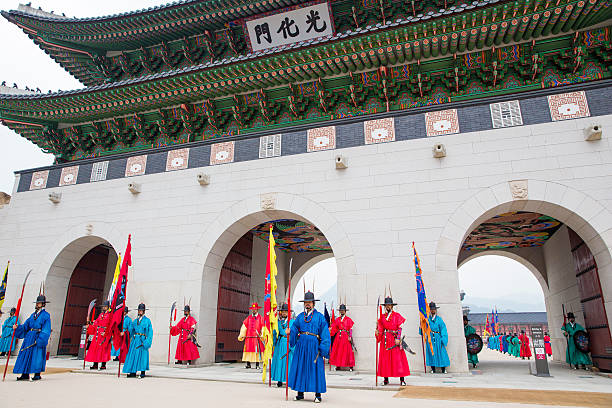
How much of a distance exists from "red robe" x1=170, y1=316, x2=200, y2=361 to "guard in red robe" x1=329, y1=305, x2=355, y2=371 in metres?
3.16

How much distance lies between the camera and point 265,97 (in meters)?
10.9

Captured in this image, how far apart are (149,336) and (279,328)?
8.62 ft

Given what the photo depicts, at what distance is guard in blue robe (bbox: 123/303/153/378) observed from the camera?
7.40 m

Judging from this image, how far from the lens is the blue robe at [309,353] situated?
5145 millimetres

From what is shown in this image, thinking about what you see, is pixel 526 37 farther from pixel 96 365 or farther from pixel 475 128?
pixel 96 365

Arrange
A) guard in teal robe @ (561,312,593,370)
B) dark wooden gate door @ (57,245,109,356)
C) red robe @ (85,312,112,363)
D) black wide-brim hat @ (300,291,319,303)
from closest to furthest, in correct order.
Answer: black wide-brim hat @ (300,291,319,303)
red robe @ (85,312,112,363)
guard in teal robe @ (561,312,593,370)
dark wooden gate door @ (57,245,109,356)

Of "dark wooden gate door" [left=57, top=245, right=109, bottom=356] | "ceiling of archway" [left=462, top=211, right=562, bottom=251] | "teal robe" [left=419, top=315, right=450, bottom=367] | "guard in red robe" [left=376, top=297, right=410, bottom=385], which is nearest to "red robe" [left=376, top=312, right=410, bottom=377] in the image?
"guard in red robe" [left=376, top=297, right=410, bottom=385]

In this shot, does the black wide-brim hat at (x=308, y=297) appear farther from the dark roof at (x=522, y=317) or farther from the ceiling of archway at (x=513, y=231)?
the dark roof at (x=522, y=317)

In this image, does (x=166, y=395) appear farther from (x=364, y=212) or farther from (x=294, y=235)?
(x=294, y=235)

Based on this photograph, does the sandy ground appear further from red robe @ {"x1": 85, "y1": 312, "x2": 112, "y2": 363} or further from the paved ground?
red robe @ {"x1": 85, "y1": 312, "x2": 112, "y2": 363}

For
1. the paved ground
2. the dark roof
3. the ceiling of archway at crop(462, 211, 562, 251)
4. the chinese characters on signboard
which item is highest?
the chinese characters on signboard

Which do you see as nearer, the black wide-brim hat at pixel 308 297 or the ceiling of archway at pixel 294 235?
the black wide-brim hat at pixel 308 297

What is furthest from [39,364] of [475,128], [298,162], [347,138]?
[475,128]

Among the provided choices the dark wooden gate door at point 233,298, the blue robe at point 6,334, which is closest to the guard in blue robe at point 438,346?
the dark wooden gate door at point 233,298
